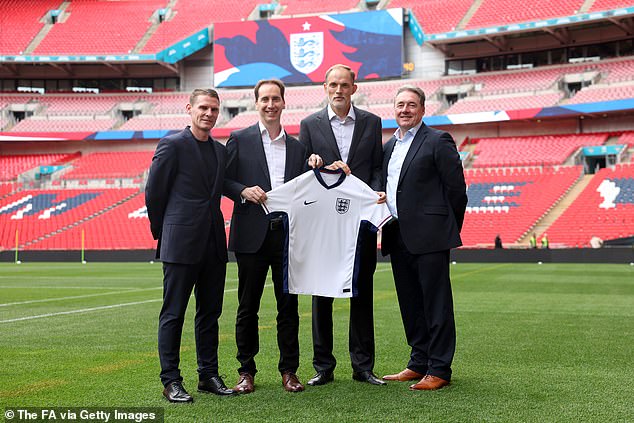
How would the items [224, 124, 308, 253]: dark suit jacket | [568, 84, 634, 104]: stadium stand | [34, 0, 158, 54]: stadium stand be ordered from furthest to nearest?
1. [34, 0, 158, 54]: stadium stand
2. [568, 84, 634, 104]: stadium stand
3. [224, 124, 308, 253]: dark suit jacket

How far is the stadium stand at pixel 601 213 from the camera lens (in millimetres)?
27172

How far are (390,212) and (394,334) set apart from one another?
2612 mm

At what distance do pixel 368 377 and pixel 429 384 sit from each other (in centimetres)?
47

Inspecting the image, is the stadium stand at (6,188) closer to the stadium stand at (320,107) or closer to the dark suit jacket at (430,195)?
the stadium stand at (320,107)

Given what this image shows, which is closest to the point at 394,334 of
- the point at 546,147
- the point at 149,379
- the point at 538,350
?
the point at 538,350

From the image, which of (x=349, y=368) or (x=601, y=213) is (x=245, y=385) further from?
(x=601, y=213)

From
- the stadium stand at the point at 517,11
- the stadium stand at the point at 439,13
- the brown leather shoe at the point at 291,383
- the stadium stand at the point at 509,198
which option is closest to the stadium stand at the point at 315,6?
the stadium stand at the point at 439,13

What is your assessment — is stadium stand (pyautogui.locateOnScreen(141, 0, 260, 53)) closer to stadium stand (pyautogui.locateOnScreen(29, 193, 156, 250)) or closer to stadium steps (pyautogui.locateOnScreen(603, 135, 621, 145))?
stadium stand (pyautogui.locateOnScreen(29, 193, 156, 250))

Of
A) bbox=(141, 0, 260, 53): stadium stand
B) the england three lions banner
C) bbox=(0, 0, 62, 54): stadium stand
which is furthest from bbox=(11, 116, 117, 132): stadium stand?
the england three lions banner

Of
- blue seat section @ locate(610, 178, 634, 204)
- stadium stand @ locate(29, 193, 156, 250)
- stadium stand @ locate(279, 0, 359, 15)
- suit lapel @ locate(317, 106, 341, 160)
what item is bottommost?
stadium stand @ locate(29, 193, 156, 250)

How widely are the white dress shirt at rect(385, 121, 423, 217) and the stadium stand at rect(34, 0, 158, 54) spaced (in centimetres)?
4384

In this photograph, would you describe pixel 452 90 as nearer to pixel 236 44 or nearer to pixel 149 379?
pixel 236 44

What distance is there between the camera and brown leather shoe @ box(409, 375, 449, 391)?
4.64m

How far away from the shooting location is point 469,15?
42250 millimetres
